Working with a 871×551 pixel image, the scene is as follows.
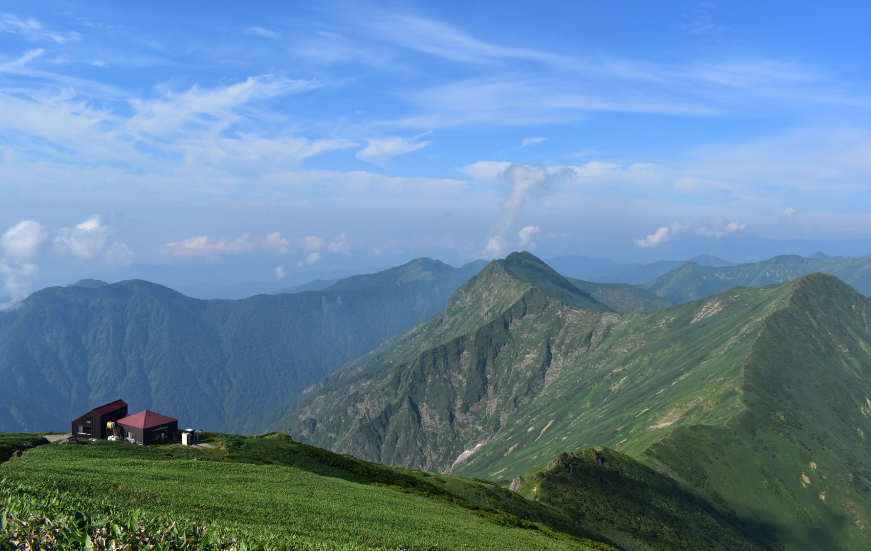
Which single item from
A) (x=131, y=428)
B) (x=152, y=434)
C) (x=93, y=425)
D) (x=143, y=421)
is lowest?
(x=152, y=434)

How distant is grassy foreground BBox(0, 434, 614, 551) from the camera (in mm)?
40188

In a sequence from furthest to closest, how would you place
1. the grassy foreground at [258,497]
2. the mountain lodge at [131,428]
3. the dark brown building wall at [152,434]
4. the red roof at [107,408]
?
the red roof at [107,408] → the mountain lodge at [131,428] → the dark brown building wall at [152,434] → the grassy foreground at [258,497]

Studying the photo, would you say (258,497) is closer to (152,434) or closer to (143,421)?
(152,434)

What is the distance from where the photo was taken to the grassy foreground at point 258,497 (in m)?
40.2

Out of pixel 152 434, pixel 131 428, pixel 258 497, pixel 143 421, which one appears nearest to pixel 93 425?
pixel 131 428

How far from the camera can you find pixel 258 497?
5600 centimetres

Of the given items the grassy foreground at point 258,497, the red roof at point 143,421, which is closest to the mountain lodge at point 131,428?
the red roof at point 143,421

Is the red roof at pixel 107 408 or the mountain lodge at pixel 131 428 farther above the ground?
the red roof at pixel 107 408

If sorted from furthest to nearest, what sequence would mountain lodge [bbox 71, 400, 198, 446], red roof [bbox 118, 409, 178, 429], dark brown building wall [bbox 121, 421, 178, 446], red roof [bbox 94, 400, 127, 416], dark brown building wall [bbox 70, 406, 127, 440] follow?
red roof [bbox 94, 400, 127, 416] < dark brown building wall [bbox 70, 406, 127, 440] < red roof [bbox 118, 409, 178, 429] < mountain lodge [bbox 71, 400, 198, 446] < dark brown building wall [bbox 121, 421, 178, 446]

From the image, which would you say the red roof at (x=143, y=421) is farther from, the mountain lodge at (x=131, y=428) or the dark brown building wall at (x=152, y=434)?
the dark brown building wall at (x=152, y=434)

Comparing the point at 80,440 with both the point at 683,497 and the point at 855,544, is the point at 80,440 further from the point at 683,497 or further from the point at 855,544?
the point at 855,544

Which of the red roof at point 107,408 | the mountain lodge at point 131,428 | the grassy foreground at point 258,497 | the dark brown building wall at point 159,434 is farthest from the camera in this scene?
the red roof at point 107,408

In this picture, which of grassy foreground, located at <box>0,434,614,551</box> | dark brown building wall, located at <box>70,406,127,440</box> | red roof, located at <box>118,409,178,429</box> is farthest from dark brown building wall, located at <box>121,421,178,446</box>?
grassy foreground, located at <box>0,434,614,551</box>

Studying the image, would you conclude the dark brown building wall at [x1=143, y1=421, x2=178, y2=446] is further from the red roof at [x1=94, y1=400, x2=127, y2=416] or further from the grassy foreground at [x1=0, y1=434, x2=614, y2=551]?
the red roof at [x1=94, y1=400, x2=127, y2=416]
